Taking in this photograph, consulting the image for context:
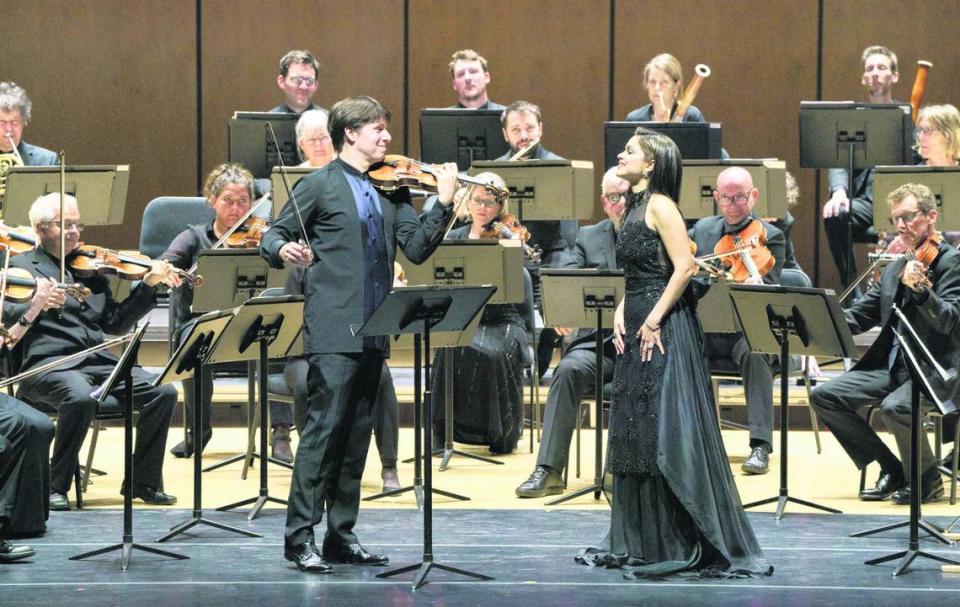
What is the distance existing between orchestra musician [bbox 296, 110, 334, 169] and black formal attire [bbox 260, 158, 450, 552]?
1.91 meters

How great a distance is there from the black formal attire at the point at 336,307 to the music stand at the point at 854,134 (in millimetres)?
2914

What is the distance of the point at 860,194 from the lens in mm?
7312

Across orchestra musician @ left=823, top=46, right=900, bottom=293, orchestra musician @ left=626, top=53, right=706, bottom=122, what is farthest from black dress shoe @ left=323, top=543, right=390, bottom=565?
orchestra musician @ left=823, top=46, right=900, bottom=293

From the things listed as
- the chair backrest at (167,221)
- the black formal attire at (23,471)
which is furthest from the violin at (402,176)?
the chair backrest at (167,221)

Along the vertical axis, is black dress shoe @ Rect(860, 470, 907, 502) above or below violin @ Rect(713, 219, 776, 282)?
below

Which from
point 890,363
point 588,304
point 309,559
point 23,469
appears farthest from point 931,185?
point 23,469

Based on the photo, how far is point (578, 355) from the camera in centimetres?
578

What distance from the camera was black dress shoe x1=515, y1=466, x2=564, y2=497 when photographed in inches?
217

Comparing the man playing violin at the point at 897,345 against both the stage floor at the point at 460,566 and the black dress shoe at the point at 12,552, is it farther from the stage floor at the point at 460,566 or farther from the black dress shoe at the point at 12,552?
the black dress shoe at the point at 12,552

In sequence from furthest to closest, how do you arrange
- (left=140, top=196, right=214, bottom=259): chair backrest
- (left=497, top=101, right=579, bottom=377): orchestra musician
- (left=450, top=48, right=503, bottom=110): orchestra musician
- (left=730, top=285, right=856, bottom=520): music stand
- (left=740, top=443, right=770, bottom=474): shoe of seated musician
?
(left=450, top=48, right=503, bottom=110): orchestra musician
(left=140, top=196, right=214, bottom=259): chair backrest
(left=497, top=101, right=579, bottom=377): orchestra musician
(left=740, top=443, right=770, bottom=474): shoe of seated musician
(left=730, top=285, right=856, bottom=520): music stand

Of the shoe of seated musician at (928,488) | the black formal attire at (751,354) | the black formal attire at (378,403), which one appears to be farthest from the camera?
the black formal attire at (751,354)

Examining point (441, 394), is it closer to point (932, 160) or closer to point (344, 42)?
point (932, 160)

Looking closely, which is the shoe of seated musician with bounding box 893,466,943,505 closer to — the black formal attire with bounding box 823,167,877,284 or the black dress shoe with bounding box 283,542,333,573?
the black formal attire with bounding box 823,167,877,284

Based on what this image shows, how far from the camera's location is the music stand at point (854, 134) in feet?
21.7
